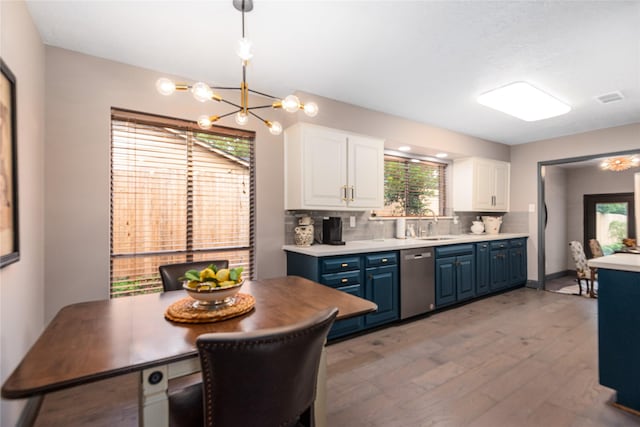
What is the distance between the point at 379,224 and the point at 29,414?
3628 mm

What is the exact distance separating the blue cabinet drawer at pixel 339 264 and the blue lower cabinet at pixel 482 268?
2.26 metres

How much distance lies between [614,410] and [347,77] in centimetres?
313

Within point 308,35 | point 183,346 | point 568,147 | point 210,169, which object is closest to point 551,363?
point 183,346

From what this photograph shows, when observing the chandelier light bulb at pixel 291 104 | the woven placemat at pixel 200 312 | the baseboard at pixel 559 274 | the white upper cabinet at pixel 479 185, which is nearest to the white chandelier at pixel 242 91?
the chandelier light bulb at pixel 291 104

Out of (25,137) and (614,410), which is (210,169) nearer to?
(25,137)

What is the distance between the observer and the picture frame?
142cm

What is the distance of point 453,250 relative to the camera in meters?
3.92

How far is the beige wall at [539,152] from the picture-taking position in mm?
4203

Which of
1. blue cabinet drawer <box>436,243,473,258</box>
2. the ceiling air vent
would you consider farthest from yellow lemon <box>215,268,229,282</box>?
the ceiling air vent

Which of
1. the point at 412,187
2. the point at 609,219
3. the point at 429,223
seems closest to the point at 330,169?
the point at 412,187

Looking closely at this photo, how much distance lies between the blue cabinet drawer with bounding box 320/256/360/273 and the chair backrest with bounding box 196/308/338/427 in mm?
1797

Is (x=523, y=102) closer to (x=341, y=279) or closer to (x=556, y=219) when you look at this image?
(x=341, y=279)

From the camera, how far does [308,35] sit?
213 cm

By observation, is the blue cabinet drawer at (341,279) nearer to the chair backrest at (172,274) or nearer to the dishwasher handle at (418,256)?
the dishwasher handle at (418,256)
